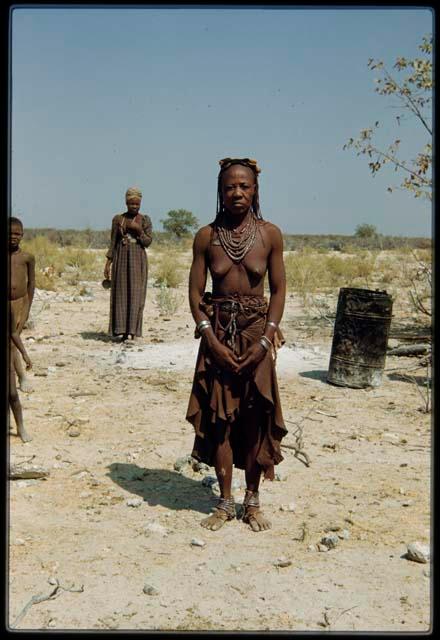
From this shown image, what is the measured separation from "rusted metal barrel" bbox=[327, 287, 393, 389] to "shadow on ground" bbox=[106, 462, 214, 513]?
124 inches

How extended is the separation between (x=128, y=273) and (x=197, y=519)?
5973 mm

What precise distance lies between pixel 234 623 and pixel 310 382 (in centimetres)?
493

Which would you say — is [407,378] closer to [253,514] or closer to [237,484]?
[237,484]

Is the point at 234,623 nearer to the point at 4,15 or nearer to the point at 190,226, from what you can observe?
the point at 4,15

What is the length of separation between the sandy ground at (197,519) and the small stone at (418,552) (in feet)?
0.14

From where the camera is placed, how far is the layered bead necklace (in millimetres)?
4133

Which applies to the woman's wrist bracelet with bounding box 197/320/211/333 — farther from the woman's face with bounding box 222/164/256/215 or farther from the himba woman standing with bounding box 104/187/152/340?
the himba woman standing with bounding box 104/187/152/340

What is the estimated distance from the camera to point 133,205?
9586mm

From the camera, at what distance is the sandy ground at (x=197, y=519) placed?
3393 mm

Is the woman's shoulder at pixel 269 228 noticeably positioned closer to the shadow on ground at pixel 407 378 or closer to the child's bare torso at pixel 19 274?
the child's bare torso at pixel 19 274

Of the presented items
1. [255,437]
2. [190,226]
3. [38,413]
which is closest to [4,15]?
[255,437]

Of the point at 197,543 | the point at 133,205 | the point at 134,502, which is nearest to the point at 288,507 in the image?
the point at 197,543

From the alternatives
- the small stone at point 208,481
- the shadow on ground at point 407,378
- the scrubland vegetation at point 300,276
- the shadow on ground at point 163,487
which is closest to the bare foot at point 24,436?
the shadow on ground at point 163,487

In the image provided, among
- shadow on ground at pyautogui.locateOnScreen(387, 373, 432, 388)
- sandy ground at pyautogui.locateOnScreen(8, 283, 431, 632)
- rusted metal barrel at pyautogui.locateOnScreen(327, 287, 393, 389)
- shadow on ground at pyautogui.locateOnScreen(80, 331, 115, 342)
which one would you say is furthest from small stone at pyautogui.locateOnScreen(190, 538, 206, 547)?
shadow on ground at pyautogui.locateOnScreen(80, 331, 115, 342)
